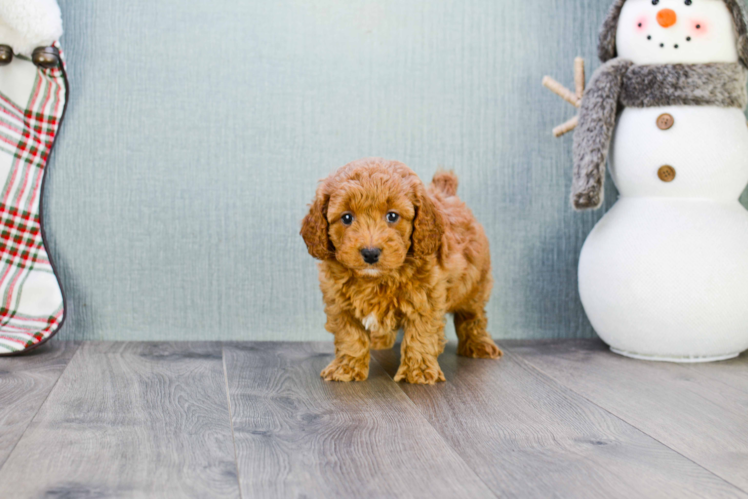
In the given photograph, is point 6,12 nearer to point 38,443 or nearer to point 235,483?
point 38,443

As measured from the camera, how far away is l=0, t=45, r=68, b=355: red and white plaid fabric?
2115 mm

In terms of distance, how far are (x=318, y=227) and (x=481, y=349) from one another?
0.77 meters

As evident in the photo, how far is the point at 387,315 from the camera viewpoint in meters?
1.78

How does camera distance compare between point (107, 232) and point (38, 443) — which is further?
point (107, 232)

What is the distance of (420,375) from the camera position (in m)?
1.79

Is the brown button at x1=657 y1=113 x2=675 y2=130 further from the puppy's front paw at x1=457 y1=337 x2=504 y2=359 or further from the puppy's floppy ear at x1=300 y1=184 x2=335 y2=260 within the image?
the puppy's floppy ear at x1=300 y1=184 x2=335 y2=260

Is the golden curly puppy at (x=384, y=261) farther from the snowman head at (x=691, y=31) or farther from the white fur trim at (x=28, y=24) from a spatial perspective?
the white fur trim at (x=28, y=24)

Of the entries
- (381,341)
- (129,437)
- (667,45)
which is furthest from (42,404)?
(667,45)

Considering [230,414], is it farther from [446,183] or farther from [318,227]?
[446,183]

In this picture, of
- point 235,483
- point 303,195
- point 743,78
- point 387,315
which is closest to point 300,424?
point 235,483

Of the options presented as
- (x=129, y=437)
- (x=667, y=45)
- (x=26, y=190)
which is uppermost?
A: (x=667, y=45)

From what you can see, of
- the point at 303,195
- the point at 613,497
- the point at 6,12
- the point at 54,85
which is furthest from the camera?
the point at 303,195

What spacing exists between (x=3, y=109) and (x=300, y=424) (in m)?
1.51

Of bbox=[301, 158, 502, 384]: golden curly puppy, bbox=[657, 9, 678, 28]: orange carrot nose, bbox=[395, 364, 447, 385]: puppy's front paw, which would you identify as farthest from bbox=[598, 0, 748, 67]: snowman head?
bbox=[395, 364, 447, 385]: puppy's front paw
